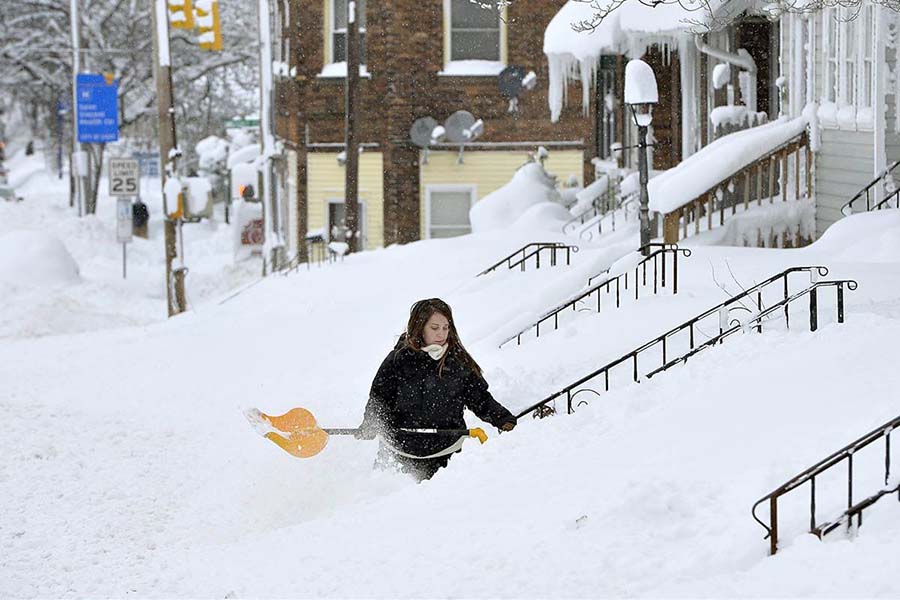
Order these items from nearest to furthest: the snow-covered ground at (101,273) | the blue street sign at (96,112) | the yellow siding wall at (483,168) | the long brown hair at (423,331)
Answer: the long brown hair at (423,331) < the snow-covered ground at (101,273) < the yellow siding wall at (483,168) < the blue street sign at (96,112)

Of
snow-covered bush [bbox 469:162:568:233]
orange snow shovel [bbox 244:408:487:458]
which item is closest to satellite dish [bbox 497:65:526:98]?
snow-covered bush [bbox 469:162:568:233]

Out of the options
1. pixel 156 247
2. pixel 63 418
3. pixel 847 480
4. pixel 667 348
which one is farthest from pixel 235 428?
pixel 156 247

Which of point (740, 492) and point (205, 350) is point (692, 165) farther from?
point (740, 492)

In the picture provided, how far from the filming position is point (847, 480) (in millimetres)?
7453

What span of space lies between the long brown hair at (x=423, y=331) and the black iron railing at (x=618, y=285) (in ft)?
14.2

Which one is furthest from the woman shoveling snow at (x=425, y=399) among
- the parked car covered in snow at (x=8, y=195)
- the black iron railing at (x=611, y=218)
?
the parked car covered in snow at (x=8, y=195)

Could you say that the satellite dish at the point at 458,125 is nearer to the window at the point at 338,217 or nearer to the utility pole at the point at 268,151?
the window at the point at 338,217

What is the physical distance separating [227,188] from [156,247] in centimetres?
1167

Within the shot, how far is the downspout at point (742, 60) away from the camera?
2066cm

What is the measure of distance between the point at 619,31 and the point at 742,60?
1674 mm

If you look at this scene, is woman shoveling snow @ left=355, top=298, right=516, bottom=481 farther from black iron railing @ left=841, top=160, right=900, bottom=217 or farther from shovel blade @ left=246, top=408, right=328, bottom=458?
black iron railing @ left=841, top=160, right=900, bottom=217

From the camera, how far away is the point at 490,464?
29.6 feet

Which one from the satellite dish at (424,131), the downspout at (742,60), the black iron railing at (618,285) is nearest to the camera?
the black iron railing at (618,285)

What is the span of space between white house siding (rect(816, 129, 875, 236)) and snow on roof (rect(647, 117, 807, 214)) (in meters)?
0.52
